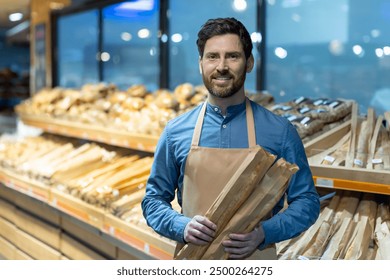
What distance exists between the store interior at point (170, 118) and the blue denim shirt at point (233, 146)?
560 mm

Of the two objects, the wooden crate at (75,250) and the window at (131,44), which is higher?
the window at (131,44)

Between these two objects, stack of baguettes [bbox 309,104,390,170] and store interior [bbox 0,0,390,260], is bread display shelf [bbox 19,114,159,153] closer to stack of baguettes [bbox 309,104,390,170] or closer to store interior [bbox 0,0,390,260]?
store interior [bbox 0,0,390,260]

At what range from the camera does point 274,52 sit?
11.7ft

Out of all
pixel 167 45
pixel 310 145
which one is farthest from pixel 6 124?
pixel 310 145

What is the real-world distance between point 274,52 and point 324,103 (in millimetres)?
1000

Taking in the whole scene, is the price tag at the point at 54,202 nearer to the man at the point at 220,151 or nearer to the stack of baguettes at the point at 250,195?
the man at the point at 220,151

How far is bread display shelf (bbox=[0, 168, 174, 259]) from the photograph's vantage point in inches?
96.3

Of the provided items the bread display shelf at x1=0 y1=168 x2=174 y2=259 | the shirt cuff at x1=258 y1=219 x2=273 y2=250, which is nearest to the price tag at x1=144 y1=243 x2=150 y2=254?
the bread display shelf at x1=0 y1=168 x2=174 y2=259

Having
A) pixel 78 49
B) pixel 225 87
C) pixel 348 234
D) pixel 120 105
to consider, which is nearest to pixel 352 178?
pixel 348 234

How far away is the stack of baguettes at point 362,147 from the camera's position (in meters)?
2.19

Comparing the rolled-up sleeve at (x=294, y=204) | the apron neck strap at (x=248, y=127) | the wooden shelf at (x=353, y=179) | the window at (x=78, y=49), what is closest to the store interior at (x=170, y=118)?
the wooden shelf at (x=353, y=179)

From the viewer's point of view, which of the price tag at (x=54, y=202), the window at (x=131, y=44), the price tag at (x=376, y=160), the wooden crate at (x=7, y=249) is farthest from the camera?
the window at (x=131, y=44)

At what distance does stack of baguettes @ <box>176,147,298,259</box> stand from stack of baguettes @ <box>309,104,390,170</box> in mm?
740

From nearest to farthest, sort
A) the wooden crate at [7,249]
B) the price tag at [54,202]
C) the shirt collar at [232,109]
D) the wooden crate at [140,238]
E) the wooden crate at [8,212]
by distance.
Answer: the shirt collar at [232,109]
the wooden crate at [140,238]
the wooden crate at [7,249]
the price tag at [54,202]
the wooden crate at [8,212]
